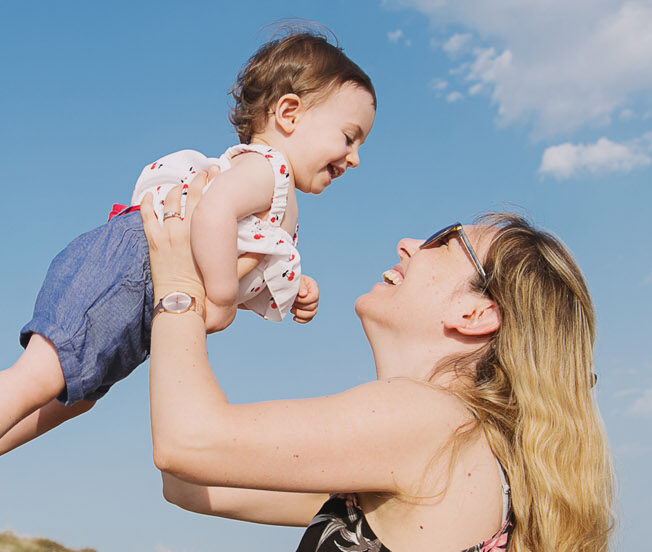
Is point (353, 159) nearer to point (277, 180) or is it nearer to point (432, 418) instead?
point (277, 180)

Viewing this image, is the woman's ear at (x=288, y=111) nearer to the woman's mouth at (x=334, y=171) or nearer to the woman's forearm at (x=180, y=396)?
the woman's mouth at (x=334, y=171)

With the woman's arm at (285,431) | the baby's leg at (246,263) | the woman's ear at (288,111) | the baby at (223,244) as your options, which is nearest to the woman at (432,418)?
the woman's arm at (285,431)

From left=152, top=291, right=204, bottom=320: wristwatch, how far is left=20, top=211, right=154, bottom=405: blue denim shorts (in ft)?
0.91

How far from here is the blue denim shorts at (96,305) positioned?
301 centimetres

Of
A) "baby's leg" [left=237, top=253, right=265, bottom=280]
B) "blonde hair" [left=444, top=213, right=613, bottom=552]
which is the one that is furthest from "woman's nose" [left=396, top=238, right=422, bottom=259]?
"baby's leg" [left=237, top=253, right=265, bottom=280]

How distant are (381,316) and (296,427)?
0.97m

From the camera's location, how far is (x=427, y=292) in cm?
334

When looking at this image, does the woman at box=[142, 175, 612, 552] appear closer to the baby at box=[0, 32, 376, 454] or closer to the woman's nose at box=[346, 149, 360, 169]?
the baby at box=[0, 32, 376, 454]

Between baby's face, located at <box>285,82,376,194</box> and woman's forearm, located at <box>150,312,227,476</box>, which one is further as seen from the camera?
baby's face, located at <box>285,82,376,194</box>

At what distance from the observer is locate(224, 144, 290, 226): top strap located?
3.39 meters

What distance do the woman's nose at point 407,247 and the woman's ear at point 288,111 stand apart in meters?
0.82

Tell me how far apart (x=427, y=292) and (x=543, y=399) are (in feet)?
2.32

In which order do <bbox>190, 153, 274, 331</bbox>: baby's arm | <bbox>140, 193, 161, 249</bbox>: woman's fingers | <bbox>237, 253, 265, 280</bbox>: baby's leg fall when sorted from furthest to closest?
<bbox>237, 253, 265, 280</bbox>: baby's leg < <bbox>140, 193, 161, 249</bbox>: woman's fingers < <bbox>190, 153, 274, 331</bbox>: baby's arm

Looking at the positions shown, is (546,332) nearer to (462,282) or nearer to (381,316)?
(462,282)
